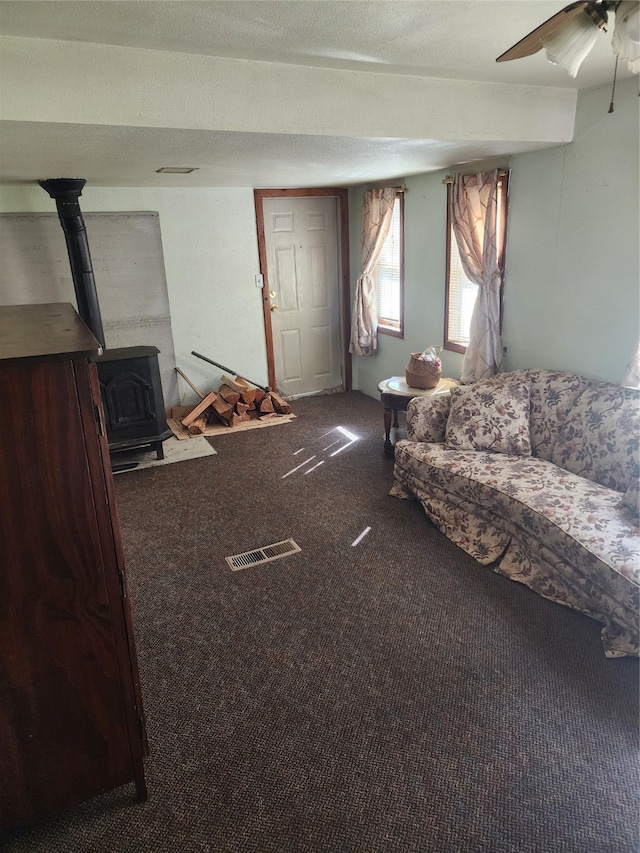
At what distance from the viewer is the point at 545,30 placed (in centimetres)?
141

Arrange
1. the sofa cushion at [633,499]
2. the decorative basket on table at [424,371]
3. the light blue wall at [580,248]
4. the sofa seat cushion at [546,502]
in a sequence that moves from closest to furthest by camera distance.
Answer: the sofa seat cushion at [546,502] < the sofa cushion at [633,499] < the light blue wall at [580,248] < the decorative basket on table at [424,371]

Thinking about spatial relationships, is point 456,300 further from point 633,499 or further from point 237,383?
point 633,499

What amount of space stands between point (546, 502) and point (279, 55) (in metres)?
2.29

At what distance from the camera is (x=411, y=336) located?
17.0ft

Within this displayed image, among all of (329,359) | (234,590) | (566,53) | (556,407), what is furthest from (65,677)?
(329,359)

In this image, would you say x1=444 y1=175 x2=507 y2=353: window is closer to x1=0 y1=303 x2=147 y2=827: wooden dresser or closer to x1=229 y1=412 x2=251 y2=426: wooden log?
x1=229 y1=412 x2=251 y2=426: wooden log

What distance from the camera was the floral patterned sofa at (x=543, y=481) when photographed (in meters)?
2.42

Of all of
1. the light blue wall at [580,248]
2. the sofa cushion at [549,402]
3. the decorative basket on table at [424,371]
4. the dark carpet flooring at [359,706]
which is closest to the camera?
the dark carpet flooring at [359,706]

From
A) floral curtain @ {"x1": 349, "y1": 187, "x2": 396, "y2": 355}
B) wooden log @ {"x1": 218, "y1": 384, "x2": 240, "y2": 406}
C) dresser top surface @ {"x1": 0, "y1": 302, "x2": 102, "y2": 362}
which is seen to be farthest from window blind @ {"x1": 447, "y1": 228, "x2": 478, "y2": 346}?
dresser top surface @ {"x1": 0, "y1": 302, "x2": 102, "y2": 362}

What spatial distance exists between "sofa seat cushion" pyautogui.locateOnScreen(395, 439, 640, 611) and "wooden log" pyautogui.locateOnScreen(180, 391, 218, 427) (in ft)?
7.13

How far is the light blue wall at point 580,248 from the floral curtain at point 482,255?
0.29ft

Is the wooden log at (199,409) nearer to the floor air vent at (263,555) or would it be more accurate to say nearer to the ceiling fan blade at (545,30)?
the floor air vent at (263,555)

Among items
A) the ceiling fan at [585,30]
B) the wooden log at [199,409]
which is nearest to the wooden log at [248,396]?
the wooden log at [199,409]

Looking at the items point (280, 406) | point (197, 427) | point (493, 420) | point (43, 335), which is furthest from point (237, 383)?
point (43, 335)
